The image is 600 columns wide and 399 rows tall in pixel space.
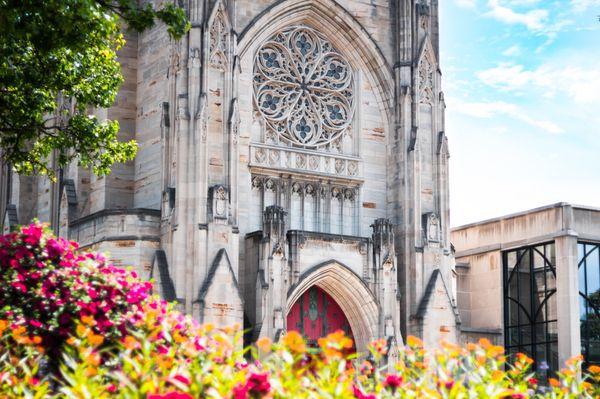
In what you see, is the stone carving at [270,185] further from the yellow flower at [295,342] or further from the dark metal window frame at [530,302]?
the yellow flower at [295,342]

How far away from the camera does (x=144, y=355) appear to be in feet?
36.8

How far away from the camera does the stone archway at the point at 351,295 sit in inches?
1254

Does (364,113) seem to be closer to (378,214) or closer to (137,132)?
(378,214)

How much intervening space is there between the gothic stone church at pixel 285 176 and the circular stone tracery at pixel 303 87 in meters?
0.05

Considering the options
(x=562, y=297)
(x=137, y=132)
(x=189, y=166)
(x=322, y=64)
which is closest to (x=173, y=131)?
(x=189, y=166)

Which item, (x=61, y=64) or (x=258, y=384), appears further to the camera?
(x=61, y=64)

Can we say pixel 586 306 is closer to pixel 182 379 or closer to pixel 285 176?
pixel 285 176

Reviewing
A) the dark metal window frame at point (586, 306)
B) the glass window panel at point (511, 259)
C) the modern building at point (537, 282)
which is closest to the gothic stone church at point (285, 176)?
the modern building at point (537, 282)

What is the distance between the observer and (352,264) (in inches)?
1275

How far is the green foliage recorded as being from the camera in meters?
19.2

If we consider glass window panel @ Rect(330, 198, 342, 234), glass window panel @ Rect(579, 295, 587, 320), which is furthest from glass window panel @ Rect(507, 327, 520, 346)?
glass window panel @ Rect(330, 198, 342, 234)

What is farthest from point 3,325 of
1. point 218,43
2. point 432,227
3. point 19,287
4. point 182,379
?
point 432,227

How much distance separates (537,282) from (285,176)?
1193 centimetres

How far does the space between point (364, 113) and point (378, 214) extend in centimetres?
329
